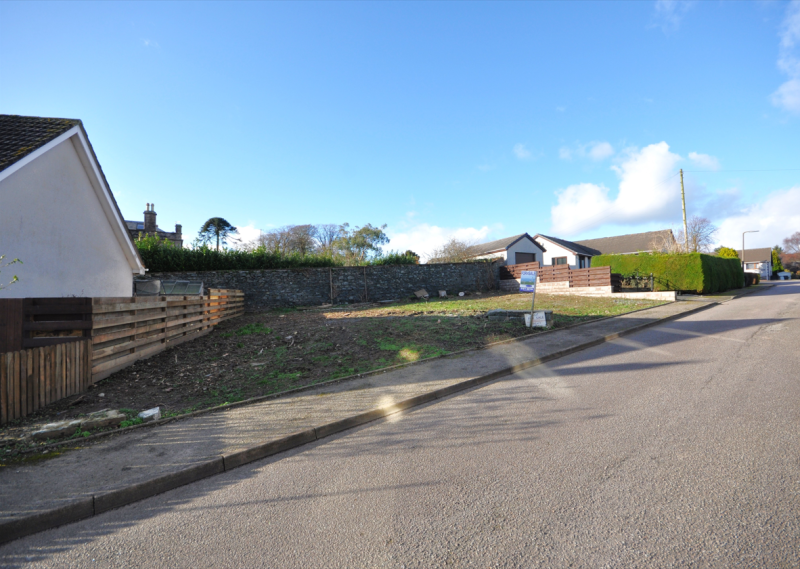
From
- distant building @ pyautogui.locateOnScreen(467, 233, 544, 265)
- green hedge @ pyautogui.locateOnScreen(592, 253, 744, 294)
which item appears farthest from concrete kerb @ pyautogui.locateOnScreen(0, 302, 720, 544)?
distant building @ pyautogui.locateOnScreen(467, 233, 544, 265)

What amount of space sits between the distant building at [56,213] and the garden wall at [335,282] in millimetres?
8332

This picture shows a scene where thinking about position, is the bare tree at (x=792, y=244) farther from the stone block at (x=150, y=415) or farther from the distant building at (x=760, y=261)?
the stone block at (x=150, y=415)

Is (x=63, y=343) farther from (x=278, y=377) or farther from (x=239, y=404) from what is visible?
(x=278, y=377)

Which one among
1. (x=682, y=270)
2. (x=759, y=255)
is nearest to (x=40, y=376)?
(x=682, y=270)

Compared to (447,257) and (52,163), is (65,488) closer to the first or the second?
(52,163)

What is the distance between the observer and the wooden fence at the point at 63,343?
5.12 meters

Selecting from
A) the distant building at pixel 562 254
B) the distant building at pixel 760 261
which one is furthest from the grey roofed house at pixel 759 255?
the distant building at pixel 562 254

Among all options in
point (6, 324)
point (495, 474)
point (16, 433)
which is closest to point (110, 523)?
point (16, 433)

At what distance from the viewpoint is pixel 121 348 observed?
720 cm

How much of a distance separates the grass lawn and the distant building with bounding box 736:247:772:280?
272 ft

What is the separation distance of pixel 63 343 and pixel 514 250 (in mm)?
36611

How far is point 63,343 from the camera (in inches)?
230

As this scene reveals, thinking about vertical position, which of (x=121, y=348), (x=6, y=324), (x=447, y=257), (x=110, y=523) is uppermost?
(x=447, y=257)

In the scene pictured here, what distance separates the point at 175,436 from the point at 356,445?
2.16m
